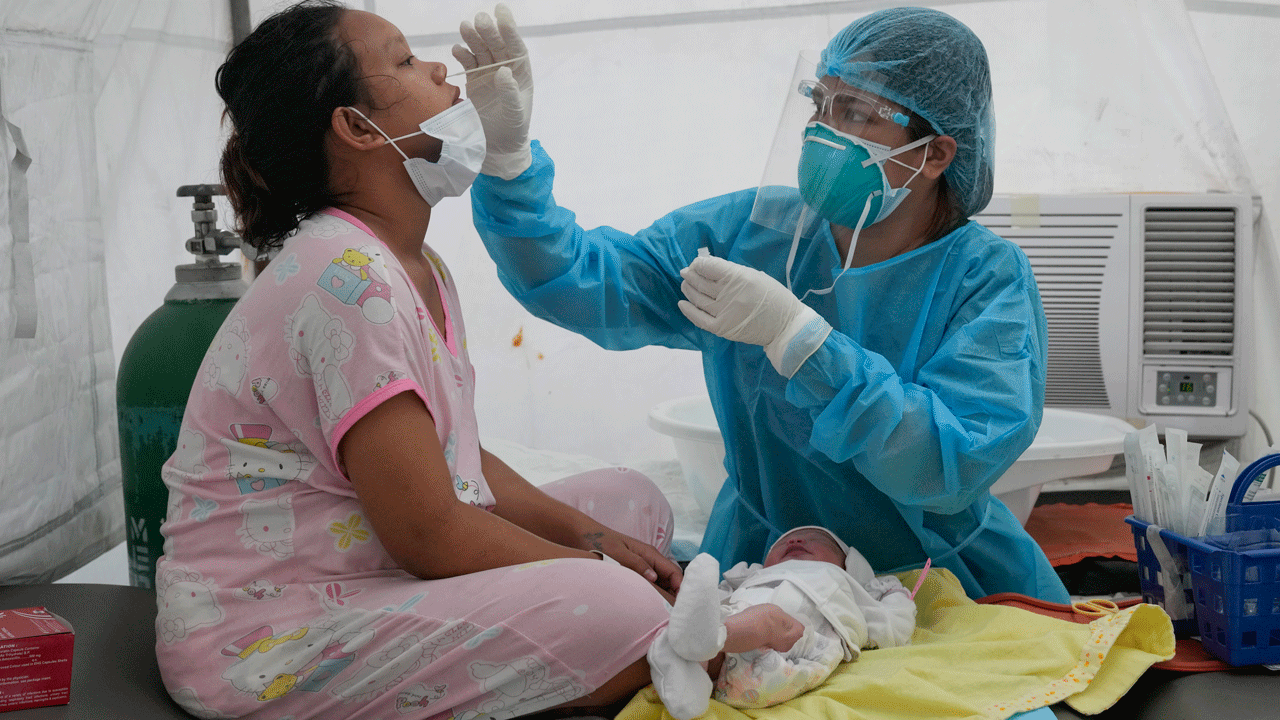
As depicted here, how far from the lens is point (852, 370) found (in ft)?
4.03

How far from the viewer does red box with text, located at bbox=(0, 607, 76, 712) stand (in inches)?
42.3

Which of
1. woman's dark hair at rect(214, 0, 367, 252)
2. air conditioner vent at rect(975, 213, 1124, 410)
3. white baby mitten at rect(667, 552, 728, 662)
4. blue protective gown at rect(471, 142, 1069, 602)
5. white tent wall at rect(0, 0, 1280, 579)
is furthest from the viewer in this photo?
air conditioner vent at rect(975, 213, 1124, 410)

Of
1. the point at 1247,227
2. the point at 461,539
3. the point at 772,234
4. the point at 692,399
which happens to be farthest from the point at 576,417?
the point at 1247,227

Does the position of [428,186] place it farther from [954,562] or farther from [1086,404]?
[1086,404]

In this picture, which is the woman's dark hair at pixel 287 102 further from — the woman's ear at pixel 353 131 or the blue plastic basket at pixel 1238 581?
the blue plastic basket at pixel 1238 581

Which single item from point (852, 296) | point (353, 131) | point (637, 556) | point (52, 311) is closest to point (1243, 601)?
point (852, 296)

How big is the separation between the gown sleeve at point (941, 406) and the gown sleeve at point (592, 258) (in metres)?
0.39

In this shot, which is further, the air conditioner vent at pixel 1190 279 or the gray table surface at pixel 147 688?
the air conditioner vent at pixel 1190 279

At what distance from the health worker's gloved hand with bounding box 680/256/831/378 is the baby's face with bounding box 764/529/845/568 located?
0.91 feet

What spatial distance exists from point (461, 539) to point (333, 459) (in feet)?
0.53

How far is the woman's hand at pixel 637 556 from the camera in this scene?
1348mm

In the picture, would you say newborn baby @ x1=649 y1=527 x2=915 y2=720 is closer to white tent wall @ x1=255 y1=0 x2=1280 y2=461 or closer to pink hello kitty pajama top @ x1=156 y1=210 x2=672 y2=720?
pink hello kitty pajama top @ x1=156 y1=210 x2=672 y2=720

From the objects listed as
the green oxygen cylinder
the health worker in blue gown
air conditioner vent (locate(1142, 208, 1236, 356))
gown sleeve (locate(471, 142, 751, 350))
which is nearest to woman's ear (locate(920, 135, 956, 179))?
the health worker in blue gown

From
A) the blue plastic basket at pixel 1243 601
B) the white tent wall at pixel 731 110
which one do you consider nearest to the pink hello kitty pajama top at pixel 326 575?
the blue plastic basket at pixel 1243 601
